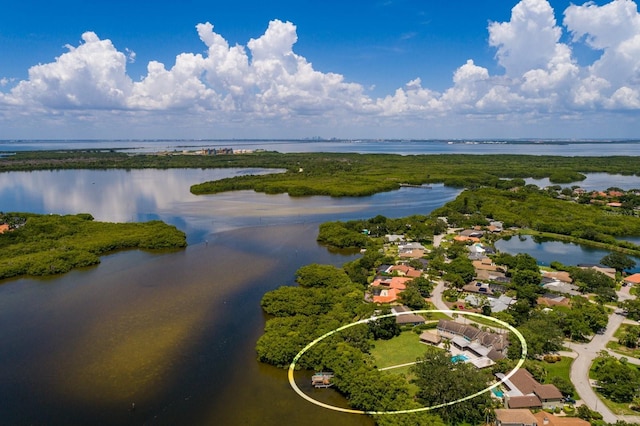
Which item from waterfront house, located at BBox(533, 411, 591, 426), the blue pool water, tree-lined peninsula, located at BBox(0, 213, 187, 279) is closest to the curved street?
waterfront house, located at BBox(533, 411, 591, 426)

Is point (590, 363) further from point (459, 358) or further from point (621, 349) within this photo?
point (459, 358)

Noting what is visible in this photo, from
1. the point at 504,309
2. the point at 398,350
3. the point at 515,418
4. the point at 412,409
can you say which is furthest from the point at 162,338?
the point at 504,309

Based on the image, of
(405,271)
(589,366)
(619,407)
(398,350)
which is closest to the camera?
(619,407)

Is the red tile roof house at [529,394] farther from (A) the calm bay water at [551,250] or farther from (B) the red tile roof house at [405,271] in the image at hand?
(A) the calm bay water at [551,250]

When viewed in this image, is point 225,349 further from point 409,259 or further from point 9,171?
point 9,171

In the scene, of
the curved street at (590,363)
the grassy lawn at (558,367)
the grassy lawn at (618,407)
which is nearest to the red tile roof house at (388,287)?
the curved street at (590,363)

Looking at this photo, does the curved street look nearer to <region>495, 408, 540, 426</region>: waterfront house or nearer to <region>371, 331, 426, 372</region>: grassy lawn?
<region>495, 408, 540, 426</region>: waterfront house
